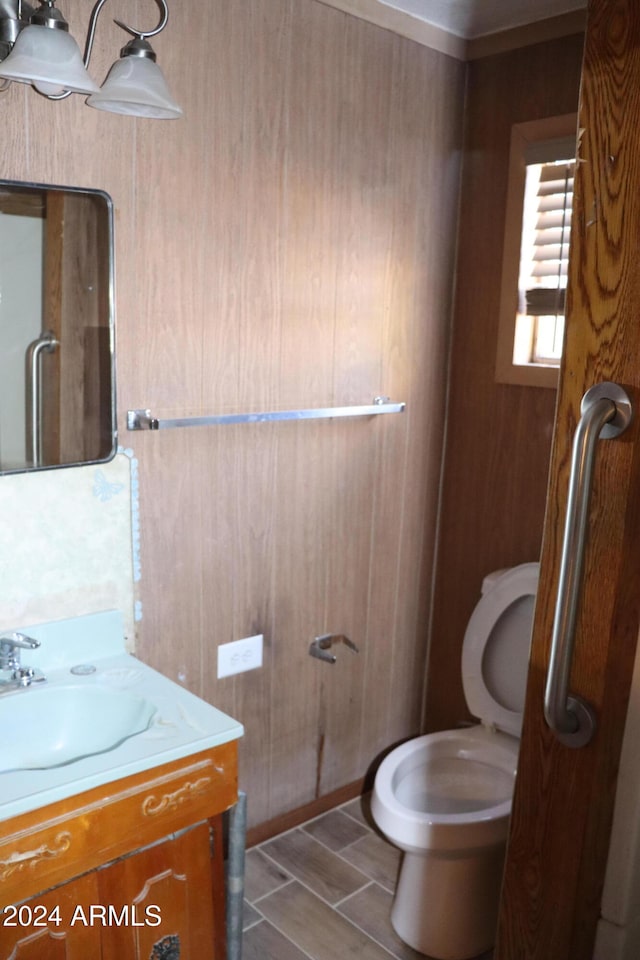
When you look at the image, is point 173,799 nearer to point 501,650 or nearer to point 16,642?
point 16,642

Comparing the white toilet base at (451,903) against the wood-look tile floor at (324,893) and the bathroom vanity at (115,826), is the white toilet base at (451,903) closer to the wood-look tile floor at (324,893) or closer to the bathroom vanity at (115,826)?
the wood-look tile floor at (324,893)

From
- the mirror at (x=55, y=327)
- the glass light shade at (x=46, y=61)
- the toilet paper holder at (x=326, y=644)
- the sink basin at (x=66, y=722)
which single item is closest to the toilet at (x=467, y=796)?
the toilet paper holder at (x=326, y=644)

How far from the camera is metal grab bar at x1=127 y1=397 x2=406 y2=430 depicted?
5.96 feet

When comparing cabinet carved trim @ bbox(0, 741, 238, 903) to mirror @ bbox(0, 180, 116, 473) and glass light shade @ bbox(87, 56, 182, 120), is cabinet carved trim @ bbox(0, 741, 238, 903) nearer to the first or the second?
mirror @ bbox(0, 180, 116, 473)

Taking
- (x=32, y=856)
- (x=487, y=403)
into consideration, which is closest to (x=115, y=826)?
(x=32, y=856)

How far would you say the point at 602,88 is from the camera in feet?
3.01

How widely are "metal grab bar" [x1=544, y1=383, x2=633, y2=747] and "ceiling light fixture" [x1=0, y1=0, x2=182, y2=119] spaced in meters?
0.92

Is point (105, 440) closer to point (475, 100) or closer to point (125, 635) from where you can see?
point (125, 635)

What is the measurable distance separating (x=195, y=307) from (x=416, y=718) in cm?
157

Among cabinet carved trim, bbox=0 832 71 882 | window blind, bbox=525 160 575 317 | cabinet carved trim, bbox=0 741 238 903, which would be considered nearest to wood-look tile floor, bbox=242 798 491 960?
cabinet carved trim, bbox=0 741 238 903

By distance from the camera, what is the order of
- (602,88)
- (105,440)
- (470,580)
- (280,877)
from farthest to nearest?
(470,580), (280,877), (105,440), (602,88)

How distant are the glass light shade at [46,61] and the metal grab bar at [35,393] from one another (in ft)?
1.66

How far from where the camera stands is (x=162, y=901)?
4.74ft

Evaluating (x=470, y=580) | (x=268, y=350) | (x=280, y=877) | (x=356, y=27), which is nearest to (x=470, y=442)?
(x=470, y=580)
